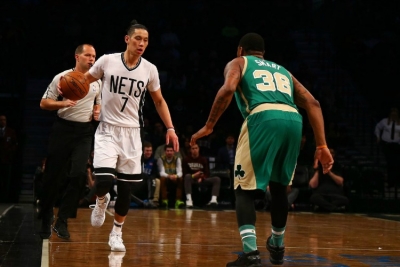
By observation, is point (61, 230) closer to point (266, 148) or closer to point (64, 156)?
point (64, 156)

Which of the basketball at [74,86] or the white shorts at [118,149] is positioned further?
the basketball at [74,86]

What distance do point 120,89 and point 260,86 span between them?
1656 millimetres

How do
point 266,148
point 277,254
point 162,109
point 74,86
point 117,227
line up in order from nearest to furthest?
point 266,148 → point 277,254 → point 117,227 → point 74,86 → point 162,109

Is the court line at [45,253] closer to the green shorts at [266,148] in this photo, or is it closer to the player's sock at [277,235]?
the green shorts at [266,148]

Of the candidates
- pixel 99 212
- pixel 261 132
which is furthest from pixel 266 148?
pixel 99 212

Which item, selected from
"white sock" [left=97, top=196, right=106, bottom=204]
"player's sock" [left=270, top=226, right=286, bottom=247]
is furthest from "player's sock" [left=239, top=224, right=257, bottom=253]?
"white sock" [left=97, top=196, right=106, bottom=204]

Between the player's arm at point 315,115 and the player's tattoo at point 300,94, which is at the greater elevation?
the player's tattoo at point 300,94

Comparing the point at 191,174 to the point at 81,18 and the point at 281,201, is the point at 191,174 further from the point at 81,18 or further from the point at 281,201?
the point at 281,201

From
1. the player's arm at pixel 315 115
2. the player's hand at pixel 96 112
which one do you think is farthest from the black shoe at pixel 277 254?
the player's hand at pixel 96 112

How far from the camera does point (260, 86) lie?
20.8 ft

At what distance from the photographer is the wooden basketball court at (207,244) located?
22.6 feet

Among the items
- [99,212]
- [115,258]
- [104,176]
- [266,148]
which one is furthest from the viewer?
[99,212]

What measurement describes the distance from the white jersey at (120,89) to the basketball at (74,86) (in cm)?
13

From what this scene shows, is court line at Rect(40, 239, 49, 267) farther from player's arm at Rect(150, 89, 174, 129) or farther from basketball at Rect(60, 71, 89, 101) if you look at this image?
player's arm at Rect(150, 89, 174, 129)
